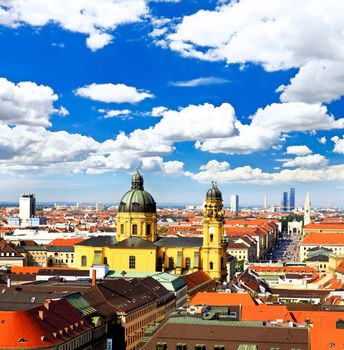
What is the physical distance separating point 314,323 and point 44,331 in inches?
1114

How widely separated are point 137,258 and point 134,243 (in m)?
2.81

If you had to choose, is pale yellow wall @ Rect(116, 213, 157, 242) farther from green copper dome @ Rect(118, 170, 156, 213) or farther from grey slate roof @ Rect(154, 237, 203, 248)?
grey slate roof @ Rect(154, 237, 203, 248)

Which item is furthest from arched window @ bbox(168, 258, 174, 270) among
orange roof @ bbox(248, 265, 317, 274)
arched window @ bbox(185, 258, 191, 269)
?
orange roof @ bbox(248, 265, 317, 274)

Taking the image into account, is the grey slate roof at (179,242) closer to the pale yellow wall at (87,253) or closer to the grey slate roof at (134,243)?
the grey slate roof at (134,243)

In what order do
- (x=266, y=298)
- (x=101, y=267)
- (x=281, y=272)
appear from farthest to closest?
(x=281, y=272)
(x=101, y=267)
(x=266, y=298)

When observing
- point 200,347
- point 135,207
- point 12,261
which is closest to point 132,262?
point 135,207

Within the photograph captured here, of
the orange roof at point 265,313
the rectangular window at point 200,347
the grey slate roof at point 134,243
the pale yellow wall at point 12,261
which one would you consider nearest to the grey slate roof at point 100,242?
the grey slate roof at point 134,243

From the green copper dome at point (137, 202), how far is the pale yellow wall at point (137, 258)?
8167 millimetres

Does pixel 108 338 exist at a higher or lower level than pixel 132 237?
lower

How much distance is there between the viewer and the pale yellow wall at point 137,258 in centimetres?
12925

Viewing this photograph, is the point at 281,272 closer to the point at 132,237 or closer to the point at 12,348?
the point at 132,237

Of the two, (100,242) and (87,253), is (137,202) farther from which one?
(87,253)

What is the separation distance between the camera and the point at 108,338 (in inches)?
3150

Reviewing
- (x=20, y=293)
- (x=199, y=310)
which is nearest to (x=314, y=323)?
(x=199, y=310)
